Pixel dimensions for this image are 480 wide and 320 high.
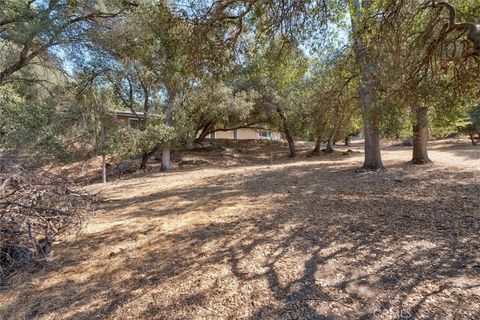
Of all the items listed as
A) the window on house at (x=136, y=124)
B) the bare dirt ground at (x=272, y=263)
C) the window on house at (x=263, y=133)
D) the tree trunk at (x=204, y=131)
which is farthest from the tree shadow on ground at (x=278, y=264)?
the window on house at (x=263, y=133)

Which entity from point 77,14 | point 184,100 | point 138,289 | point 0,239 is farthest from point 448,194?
point 184,100

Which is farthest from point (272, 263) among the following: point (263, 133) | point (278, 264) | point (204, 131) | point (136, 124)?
point (263, 133)

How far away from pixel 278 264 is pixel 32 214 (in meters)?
2.77

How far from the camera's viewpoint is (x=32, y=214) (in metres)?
3.03

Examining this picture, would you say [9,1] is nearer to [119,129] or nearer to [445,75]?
[119,129]

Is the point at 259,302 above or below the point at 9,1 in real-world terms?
below

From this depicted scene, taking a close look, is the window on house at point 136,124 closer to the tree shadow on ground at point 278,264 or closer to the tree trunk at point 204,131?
the tree trunk at point 204,131

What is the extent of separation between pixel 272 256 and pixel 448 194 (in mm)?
4024

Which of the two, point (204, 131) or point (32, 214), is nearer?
point (32, 214)

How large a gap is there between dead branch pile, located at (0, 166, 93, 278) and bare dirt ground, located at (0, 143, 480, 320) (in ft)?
0.69

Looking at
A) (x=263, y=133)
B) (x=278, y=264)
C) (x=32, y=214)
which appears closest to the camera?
(x=278, y=264)

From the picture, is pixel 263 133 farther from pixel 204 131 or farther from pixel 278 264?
pixel 278 264

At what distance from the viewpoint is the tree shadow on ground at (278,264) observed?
202 centimetres

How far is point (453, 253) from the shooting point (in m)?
2.65
